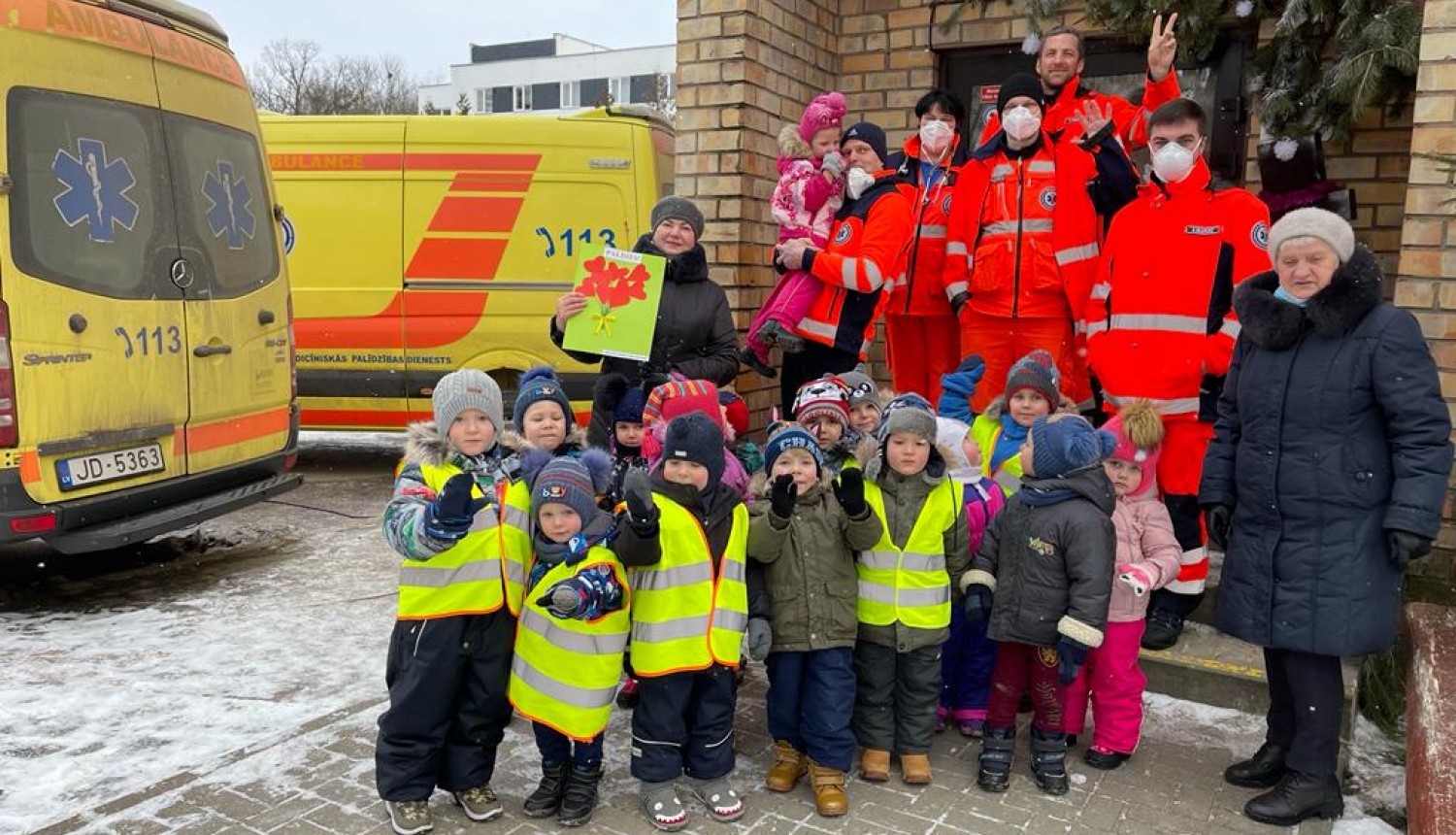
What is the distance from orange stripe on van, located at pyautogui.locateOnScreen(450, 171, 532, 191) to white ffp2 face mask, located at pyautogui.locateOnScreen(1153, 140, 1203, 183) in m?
4.91

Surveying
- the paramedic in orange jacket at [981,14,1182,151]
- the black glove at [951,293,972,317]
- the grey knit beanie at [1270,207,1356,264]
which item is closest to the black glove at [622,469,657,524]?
the grey knit beanie at [1270,207,1356,264]

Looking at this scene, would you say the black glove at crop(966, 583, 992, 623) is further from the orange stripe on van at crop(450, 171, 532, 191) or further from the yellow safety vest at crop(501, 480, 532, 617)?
the orange stripe on van at crop(450, 171, 532, 191)

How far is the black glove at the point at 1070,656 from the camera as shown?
313 centimetres

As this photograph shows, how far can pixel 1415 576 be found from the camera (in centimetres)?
A: 430

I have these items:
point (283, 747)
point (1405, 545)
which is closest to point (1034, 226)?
point (1405, 545)

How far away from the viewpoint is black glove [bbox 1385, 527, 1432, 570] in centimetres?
290

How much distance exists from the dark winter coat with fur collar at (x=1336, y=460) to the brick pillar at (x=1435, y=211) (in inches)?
55.9

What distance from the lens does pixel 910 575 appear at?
3.31m

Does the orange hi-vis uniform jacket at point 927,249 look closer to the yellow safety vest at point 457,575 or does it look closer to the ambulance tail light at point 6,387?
the yellow safety vest at point 457,575

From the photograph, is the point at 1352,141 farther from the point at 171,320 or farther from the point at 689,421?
the point at 171,320

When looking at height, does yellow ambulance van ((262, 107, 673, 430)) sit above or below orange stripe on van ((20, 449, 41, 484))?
above

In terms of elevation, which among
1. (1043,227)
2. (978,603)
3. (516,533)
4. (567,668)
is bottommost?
(567,668)

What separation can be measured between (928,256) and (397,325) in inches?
180

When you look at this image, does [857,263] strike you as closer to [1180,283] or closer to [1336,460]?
[1180,283]
